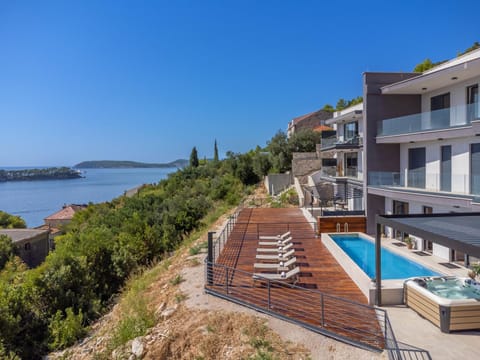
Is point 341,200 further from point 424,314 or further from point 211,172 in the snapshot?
point 211,172

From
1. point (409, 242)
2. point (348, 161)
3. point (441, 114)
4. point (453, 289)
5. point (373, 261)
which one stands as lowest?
point (373, 261)

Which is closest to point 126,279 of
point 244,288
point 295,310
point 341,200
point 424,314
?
point 244,288

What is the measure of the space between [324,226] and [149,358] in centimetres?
1081

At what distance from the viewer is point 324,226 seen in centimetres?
1538

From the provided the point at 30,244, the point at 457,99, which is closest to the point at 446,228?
the point at 457,99

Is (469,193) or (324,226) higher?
(469,193)

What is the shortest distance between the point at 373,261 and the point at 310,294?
4946mm

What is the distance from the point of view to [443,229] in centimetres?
648

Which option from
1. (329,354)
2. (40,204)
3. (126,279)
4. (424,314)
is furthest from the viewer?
(40,204)

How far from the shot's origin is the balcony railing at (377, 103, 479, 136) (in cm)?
1199

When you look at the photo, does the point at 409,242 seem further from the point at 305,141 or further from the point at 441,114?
the point at 305,141

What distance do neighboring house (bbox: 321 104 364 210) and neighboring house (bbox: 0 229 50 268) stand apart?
26944 millimetres

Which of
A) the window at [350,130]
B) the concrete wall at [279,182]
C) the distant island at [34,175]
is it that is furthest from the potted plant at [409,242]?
the distant island at [34,175]

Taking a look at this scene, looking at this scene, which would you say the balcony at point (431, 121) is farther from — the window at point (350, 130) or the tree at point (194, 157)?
the tree at point (194, 157)
